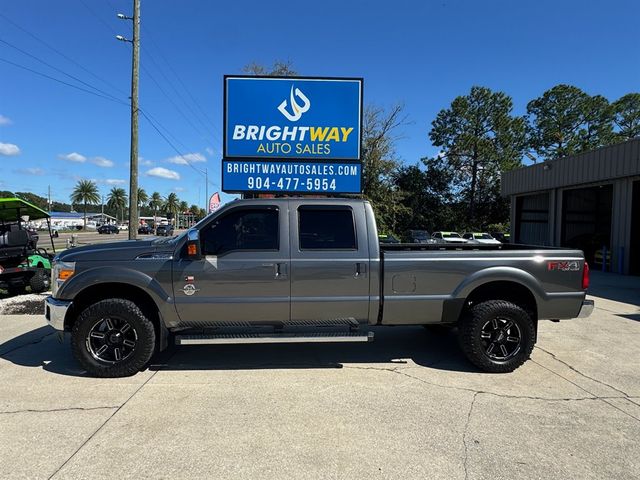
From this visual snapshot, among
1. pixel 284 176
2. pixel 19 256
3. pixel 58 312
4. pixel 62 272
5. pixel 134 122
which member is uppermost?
pixel 134 122

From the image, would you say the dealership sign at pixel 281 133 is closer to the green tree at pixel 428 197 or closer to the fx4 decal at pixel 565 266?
the fx4 decal at pixel 565 266

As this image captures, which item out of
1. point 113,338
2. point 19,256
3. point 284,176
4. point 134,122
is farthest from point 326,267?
point 134,122

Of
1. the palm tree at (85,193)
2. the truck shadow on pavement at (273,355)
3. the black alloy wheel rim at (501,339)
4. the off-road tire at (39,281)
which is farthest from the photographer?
the palm tree at (85,193)

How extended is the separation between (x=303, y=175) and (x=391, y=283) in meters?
5.09

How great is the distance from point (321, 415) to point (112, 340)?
8.18 feet

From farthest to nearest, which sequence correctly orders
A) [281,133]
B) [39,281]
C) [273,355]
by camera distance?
[39,281]
[281,133]
[273,355]

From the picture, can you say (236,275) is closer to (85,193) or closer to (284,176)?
(284,176)

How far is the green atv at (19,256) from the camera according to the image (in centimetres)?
1008

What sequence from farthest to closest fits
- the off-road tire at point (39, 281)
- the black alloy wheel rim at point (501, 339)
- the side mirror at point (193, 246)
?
the off-road tire at point (39, 281), the black alloy wheel rim at point (501, 339), the side mirror at point (193, 246)

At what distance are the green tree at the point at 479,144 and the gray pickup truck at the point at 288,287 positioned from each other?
5225 cm

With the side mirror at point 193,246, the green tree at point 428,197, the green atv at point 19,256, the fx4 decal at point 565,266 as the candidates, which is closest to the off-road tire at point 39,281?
the green atv at point 19,256

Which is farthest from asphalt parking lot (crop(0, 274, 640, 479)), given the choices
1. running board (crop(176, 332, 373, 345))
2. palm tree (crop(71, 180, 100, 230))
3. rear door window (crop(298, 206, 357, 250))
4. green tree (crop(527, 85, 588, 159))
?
palm tree (crop(71, 180, 100, 230))

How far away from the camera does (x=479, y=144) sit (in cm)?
5350

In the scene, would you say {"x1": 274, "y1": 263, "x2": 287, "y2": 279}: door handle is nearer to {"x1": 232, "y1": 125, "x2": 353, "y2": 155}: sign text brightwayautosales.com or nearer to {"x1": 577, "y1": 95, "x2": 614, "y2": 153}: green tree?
{"x1": 232, "y1": 125, "x2": 353, "y2": 155}: sign text brightwayautosales.com
